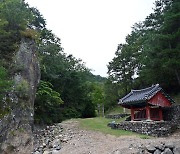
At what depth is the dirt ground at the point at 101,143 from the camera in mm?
12086

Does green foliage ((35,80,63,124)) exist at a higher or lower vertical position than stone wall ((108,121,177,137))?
higher

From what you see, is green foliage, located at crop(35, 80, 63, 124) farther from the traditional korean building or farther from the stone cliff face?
the traditional korean building

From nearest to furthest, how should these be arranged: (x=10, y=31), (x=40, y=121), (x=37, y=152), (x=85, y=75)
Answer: (x=37, y=152) → (x=10, y=31) → (x=40, y=121) → (x=85, y=75)

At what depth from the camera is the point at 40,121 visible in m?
21.7

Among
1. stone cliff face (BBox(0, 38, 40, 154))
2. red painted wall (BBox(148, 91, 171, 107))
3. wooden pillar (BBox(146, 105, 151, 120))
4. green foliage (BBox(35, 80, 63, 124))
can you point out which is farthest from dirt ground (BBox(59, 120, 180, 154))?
green foliage (BBox(35, 80, 63, 124))

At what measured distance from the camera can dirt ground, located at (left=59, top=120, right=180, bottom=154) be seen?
12.1 m

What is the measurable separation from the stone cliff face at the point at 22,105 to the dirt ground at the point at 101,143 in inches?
92.4

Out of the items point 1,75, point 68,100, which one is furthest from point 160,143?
point 68,100

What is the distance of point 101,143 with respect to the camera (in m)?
13.9

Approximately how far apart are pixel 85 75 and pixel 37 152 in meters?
20.3

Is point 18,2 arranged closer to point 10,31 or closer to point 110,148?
point 10,31

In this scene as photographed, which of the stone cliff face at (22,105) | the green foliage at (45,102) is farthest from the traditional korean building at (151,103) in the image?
the stone cliff face at (22,105)

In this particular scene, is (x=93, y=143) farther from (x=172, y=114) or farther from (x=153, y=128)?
(x=172, y=114)

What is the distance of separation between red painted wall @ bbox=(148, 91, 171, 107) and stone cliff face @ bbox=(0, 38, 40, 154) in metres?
9.72
